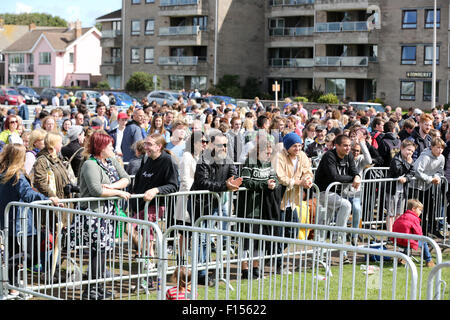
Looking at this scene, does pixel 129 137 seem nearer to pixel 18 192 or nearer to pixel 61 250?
pixel 18 192

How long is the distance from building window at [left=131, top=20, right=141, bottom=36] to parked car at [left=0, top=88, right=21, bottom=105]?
57.9ft

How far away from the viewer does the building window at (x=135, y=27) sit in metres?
70.6

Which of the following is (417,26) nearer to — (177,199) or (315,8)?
(315,8)

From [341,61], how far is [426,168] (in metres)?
46.4

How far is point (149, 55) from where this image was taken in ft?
229

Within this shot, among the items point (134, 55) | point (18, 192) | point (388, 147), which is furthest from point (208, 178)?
point (134, 55)

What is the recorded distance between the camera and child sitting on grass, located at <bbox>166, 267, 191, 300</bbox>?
7.04 m

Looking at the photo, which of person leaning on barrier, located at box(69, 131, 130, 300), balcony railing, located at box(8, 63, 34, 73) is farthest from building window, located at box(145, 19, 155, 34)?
person leaning on barrier, located at box(69, 131, 130, 300)

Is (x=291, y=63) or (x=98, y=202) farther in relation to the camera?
(x=291, y=63)

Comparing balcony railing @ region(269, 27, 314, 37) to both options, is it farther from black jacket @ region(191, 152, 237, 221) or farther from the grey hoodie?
black jacket @ region(191, 152, 237, 221)

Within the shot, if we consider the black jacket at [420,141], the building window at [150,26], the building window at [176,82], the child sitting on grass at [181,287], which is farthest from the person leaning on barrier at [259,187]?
the building window at [150,26]

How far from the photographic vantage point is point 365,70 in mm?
56875

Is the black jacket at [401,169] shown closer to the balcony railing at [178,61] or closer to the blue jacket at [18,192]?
the blue jacket at [18,192]
